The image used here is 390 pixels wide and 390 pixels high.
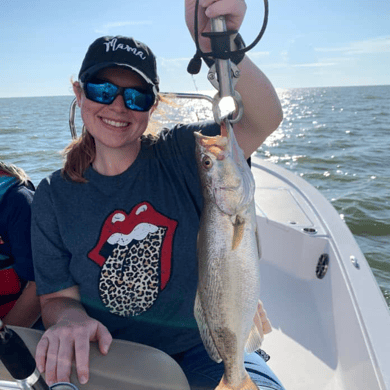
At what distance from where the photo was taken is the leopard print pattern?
186 cm

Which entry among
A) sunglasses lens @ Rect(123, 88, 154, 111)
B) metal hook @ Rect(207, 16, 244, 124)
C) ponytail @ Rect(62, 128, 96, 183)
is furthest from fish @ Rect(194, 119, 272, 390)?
ponytail @ Rect(62, 128, 96, 183)

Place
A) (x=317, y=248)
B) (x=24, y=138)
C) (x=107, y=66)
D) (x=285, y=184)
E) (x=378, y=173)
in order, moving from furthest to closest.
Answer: (x=24, y=138), (x=378, y=173), (x=285, y=184), (x=317, y=248), (x=107, y=66)

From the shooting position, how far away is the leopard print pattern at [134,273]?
1.86m

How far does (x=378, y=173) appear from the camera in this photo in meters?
11.3

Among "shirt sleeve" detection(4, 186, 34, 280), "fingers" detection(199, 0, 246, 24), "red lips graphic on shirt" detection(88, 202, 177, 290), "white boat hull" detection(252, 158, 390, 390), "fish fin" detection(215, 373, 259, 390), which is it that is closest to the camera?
"fingers" detection(199, 0, 246, 24)

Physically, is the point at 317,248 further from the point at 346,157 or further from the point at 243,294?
the point at 346,157

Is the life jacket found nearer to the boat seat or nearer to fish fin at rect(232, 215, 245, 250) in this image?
the boat seat

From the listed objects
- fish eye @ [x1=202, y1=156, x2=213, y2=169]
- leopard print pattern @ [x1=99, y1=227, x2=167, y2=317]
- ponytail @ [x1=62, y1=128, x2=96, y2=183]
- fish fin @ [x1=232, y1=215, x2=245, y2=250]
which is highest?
fish eye @ [x1=202, y1=156, x2=213, y2=169]

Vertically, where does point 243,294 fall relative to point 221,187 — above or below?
below

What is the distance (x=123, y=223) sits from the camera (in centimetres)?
187

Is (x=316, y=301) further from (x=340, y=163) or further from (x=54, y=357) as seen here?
(x=340, y=163)

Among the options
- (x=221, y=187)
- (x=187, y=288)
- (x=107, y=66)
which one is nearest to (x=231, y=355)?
(x=187, y=288)

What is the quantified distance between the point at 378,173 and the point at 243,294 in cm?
1098

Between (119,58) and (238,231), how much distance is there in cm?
91
